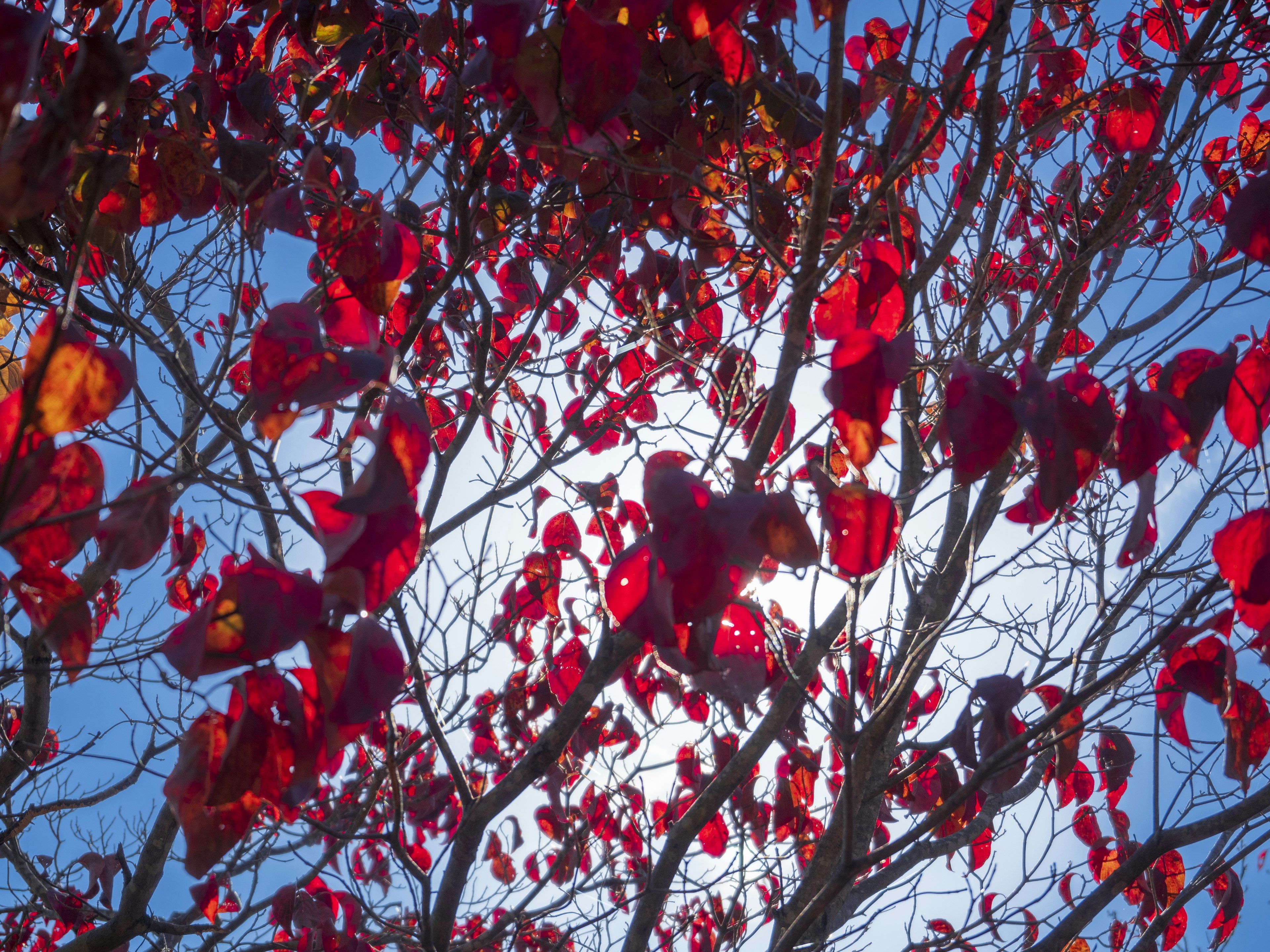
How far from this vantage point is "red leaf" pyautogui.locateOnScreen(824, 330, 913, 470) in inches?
44.4

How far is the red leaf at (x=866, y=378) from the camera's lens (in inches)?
44.4

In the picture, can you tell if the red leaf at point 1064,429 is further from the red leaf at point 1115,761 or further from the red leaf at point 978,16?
the red leaf at point 978,16

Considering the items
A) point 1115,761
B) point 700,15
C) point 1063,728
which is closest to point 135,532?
point 700,15

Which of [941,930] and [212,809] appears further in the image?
[941,930]

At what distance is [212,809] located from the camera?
1.06 metres

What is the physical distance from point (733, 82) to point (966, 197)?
0.69m

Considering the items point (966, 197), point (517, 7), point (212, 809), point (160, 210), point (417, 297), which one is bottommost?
point (212, 809)

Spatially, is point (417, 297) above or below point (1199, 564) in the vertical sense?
above

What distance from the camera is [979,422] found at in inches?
45.4

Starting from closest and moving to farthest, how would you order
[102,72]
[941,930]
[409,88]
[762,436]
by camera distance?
1. [102,72]
2. [762,436]
3. [409,88]
4. [941,930]

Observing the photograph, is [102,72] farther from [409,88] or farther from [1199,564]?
[1199,564]

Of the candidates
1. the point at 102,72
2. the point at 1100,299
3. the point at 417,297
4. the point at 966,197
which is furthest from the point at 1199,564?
the point at 102,72

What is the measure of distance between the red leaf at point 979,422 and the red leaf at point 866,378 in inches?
3.6

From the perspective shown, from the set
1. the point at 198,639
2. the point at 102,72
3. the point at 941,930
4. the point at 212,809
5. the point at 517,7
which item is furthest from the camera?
the point at 941,930
